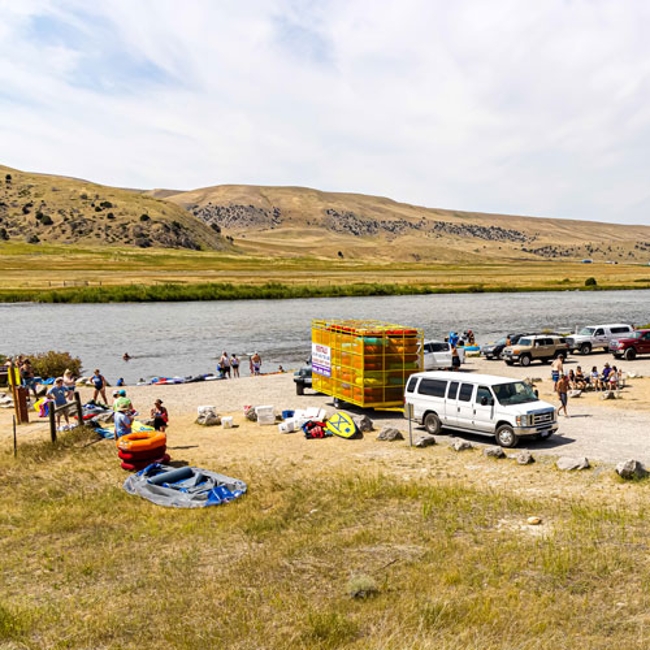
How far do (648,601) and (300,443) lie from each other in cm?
1358

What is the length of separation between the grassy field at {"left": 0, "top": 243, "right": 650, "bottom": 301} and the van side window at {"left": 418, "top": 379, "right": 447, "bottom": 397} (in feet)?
236

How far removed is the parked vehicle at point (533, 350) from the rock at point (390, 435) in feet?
67.3

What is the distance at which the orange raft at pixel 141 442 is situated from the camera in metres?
19.2

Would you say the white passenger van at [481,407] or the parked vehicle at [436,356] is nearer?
the white passenger van at [481,407]

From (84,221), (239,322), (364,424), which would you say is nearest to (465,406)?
(364,424)

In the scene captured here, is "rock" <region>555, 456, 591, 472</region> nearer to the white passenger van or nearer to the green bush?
the white passenger van

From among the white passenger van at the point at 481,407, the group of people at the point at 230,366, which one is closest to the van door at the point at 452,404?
the white passenger van at the point at 481,407

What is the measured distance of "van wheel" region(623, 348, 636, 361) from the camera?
41969 mm

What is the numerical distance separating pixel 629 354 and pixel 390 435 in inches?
1028

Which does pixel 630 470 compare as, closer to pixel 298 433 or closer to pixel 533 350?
pixel 298 433

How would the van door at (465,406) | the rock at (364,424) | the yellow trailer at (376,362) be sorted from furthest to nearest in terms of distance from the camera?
the yellow trailer at (376,362), the rock at (364,424), the van door at (465,406)

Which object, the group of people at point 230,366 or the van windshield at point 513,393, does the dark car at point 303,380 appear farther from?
the van windshield at point 513,393

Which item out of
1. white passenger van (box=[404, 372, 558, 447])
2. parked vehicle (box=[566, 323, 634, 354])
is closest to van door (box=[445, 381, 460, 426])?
white passenger van (box=[404, 372, 558, 447])

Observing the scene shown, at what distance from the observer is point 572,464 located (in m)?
18.1
